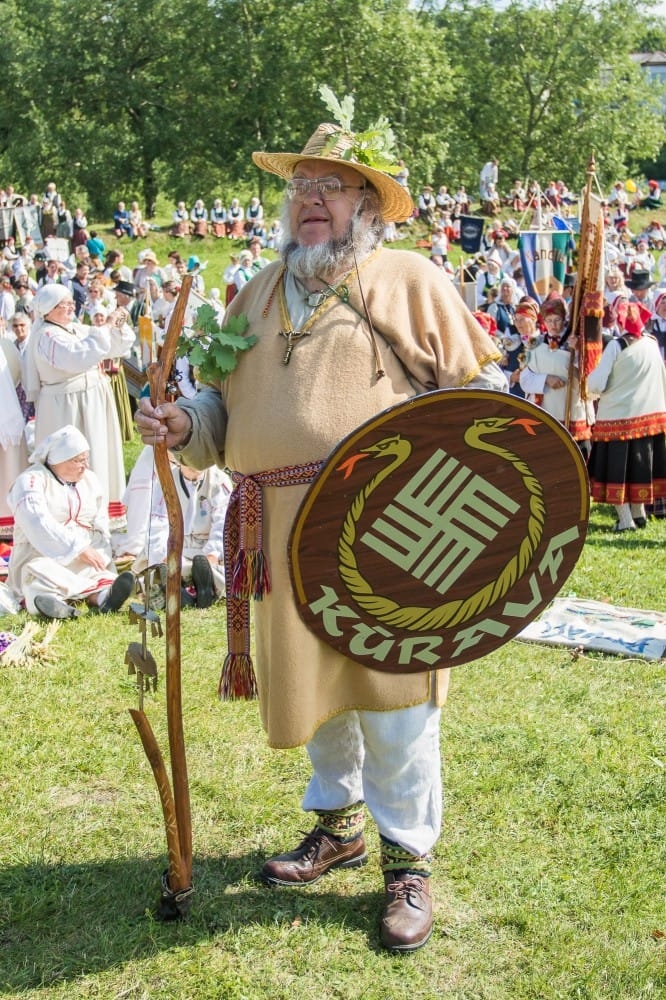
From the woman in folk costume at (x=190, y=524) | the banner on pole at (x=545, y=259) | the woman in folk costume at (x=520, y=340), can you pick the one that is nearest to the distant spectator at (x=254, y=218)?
the banner on pole at (x=545, y=259)

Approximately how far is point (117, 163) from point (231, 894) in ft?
132

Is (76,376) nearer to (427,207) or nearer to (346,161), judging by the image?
(346,161)

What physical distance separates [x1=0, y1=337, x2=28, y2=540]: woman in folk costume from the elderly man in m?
5.31

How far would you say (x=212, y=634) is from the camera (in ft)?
18.7

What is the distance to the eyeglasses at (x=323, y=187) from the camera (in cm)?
295

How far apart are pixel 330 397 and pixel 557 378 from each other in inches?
220

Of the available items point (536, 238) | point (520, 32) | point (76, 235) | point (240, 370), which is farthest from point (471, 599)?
point (520, 32)

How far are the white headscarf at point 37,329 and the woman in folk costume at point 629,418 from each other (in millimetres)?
4062

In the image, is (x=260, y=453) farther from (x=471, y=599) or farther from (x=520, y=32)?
(x=520, y=32)

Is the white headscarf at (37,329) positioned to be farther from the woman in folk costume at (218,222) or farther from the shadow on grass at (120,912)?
the woman in folk costume at (218,222)

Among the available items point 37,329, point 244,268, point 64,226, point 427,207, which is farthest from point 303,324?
point 427,207

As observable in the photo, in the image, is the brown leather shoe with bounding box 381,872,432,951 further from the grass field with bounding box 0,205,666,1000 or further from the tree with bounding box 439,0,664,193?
the tree with bounding box 439,0,664,193

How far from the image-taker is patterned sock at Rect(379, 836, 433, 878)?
310 cm

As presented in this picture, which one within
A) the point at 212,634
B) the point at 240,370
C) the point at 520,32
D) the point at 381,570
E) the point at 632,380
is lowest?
the point at 212,634
